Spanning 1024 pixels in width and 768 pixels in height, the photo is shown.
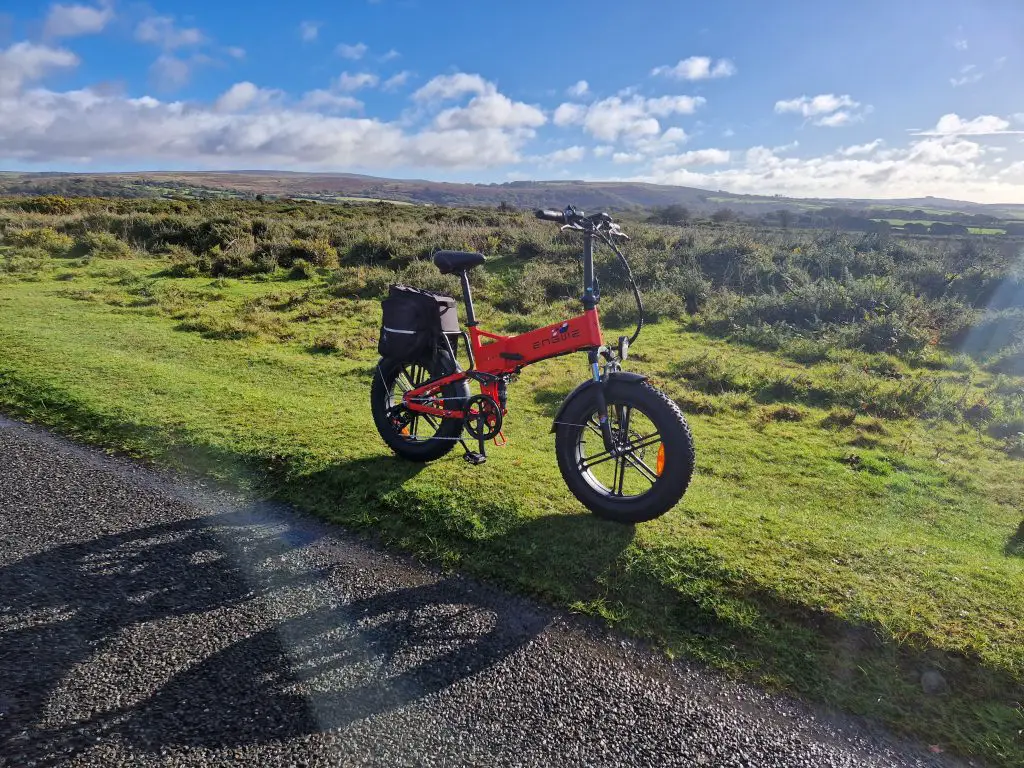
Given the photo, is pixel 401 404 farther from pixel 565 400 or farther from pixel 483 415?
pixel 565 400

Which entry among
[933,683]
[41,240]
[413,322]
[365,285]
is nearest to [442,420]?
[413,322]

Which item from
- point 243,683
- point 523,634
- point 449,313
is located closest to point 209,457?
point 449,313

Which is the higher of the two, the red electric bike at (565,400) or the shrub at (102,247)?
the shrub at (102,247)

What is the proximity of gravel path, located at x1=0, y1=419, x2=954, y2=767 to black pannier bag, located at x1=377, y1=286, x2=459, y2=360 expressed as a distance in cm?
168

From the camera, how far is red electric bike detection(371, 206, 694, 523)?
378 centimetres

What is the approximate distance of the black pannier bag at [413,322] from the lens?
4.70 meters

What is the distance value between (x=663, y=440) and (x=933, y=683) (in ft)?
5.72

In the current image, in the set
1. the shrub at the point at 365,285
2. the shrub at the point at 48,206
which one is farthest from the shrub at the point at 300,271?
the shrub at the point at 48,206

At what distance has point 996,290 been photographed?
1367cm

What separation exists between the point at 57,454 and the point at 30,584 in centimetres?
234

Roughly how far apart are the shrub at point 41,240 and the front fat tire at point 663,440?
878 inches

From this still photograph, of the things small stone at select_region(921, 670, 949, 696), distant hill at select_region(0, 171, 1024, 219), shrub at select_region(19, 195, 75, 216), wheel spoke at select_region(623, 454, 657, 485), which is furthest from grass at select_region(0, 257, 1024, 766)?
distant hill at select_region(0, 171, 1024, 219)

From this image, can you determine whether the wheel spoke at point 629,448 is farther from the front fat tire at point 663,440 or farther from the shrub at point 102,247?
the shrub at point 102,247

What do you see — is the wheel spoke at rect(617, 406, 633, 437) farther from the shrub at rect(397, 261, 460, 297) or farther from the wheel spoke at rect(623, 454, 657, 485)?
the shrub at rect(397, 261, 460, 297)
